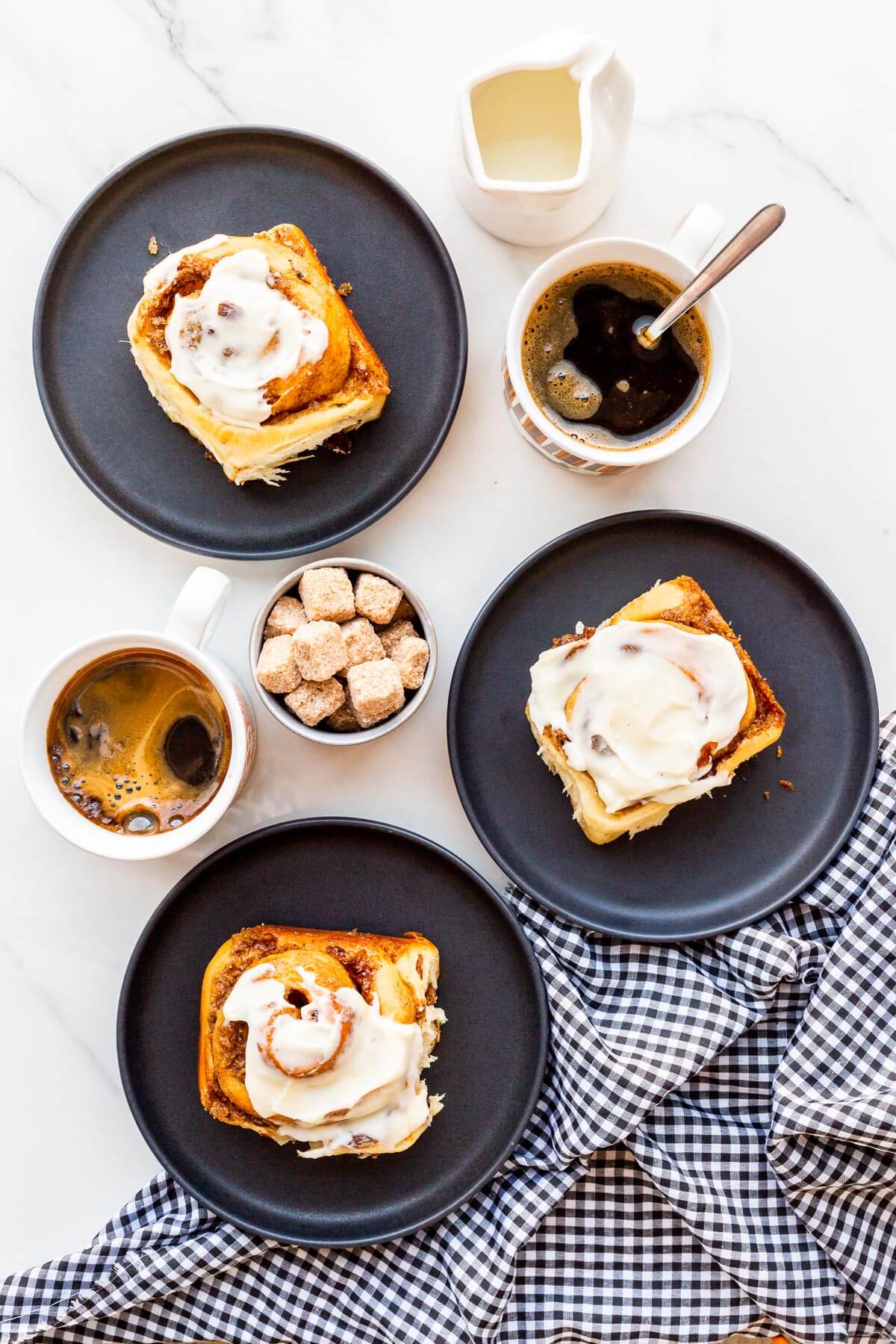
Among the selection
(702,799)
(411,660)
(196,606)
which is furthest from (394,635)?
(702,799)

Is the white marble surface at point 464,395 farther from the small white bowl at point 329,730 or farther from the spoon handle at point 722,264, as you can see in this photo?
the spoon handle at point 722,264

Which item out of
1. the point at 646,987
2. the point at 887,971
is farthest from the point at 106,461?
the point at 887,971

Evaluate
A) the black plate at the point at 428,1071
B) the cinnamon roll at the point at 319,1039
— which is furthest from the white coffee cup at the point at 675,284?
the cinnamon roll at the point at 319,1039

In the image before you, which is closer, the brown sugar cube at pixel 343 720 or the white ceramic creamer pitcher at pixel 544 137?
the white ceramic creamer pitcher at pixel 544 137

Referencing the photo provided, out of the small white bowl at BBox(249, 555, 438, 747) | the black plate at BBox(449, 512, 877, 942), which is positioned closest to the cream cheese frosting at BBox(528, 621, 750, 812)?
the black plate at BBox(449, 512, 877, 942)

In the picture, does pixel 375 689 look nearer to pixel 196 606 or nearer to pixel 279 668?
pixel 279 668
